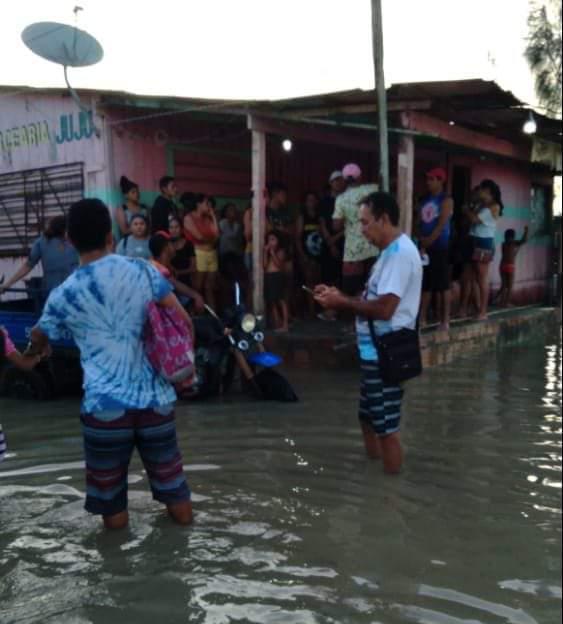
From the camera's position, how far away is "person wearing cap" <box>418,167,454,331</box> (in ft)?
26.8

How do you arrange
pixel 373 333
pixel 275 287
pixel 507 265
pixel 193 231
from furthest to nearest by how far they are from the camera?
pixel 507 265
pixel 275 287
pixel 193 231
pixel 373 333

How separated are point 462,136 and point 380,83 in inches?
118

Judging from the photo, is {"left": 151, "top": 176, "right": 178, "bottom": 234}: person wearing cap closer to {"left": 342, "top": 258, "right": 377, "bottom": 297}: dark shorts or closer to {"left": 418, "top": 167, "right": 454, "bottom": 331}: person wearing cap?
{"left": 342, "top": 258, "right": 377, "bottom": 297}: dark shorts

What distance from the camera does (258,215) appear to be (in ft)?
29.2

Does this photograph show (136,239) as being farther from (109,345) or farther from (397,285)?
(109,345)

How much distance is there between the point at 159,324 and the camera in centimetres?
356

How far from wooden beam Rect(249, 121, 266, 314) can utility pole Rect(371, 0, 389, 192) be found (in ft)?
5.94

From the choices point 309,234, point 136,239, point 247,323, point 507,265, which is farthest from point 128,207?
point 507,265

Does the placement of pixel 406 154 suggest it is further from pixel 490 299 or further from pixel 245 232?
pixel 490 299

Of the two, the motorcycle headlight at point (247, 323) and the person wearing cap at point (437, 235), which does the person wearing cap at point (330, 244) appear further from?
the motorcycle headlight at point (247, 323)

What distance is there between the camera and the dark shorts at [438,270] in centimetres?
856

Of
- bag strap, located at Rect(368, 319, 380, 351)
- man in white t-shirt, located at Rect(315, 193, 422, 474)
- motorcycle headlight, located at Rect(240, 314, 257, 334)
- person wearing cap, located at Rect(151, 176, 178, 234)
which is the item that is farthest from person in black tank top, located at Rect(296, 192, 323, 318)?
bag strap, located at Rect(368, 319, 380, 351)

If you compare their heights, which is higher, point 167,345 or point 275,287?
point 275,287

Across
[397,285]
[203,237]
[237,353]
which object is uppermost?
[203,237]
